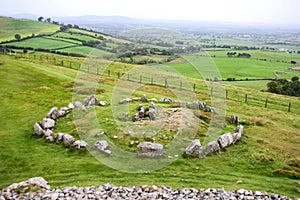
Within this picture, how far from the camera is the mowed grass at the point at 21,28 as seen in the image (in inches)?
4379

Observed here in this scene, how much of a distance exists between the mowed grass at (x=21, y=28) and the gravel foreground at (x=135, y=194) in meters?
101

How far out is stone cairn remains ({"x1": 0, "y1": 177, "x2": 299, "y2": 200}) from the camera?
46.3ft

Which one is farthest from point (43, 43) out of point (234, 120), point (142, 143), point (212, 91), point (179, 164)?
point (179, 164)

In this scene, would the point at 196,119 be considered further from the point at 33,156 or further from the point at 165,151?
the point at 33,156

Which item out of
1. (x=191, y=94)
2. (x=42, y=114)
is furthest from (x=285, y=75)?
(x=42, y=114)

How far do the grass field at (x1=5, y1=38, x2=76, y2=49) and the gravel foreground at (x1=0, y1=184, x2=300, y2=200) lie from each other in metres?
82.7

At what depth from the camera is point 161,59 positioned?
33.8 meters

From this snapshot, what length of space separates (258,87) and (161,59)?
32.5 metres

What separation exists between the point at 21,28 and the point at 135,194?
124304 millimetres

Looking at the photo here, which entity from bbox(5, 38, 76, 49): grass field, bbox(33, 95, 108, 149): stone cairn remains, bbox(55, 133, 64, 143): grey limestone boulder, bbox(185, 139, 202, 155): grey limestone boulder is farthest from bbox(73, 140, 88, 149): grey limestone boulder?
bbox(5, 38, 76, 49): grass field

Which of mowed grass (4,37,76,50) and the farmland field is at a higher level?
mowed grass (4,37,76,50)

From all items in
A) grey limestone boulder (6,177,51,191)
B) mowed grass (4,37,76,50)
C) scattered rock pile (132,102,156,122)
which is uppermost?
mowed grass (4,37,76,50)

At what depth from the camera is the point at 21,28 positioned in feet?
401

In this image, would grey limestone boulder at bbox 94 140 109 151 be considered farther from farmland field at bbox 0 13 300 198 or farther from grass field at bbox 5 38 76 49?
grass field at bbox 5 38 76 49
